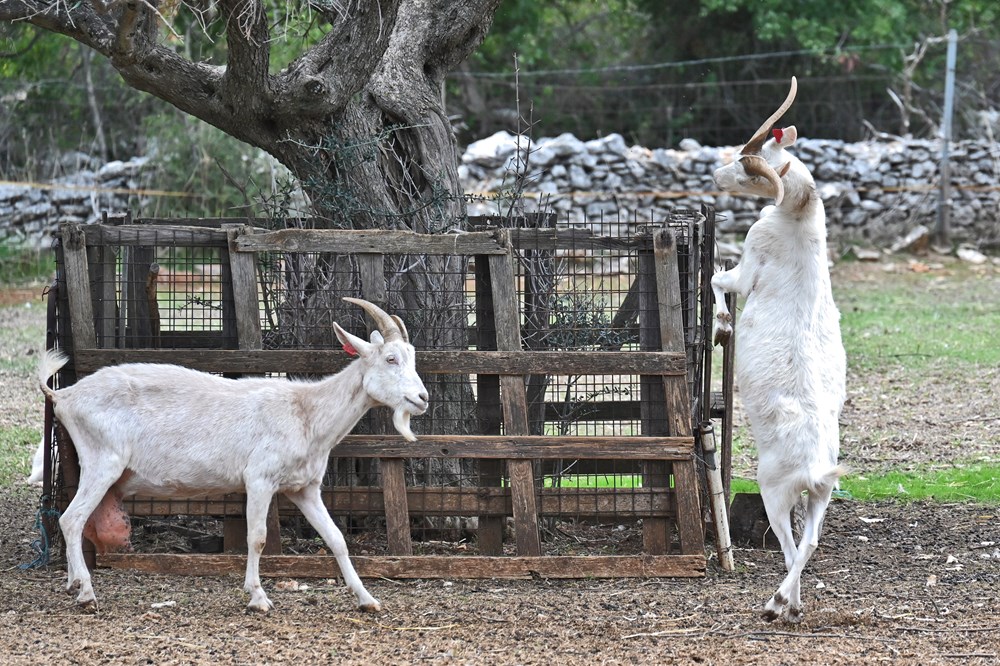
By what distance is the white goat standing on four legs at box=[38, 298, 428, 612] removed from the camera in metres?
5.87

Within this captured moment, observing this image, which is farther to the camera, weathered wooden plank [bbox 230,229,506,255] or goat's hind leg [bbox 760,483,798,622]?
weathered wooden plank [bbox 230,229,506,255]

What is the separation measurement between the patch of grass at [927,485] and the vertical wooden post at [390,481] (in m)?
2.95

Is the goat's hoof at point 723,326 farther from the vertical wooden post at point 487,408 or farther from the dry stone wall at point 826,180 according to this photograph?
the dry stone wall at point 826,180

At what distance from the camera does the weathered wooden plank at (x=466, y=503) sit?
6.57 m

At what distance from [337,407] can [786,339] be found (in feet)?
7.43

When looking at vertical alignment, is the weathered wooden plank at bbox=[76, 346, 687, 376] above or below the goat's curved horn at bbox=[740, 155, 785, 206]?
below

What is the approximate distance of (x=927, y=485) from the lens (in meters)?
8.60

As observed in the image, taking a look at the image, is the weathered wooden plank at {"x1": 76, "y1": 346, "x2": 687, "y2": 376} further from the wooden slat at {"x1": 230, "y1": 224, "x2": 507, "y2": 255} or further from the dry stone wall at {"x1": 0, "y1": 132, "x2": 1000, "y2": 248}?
the dry stone wall at {"x1": 0, "y1": 132, "x2": 1000, "y2": 248}

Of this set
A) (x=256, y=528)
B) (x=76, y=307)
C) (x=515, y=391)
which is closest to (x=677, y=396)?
(x=515, y=391)

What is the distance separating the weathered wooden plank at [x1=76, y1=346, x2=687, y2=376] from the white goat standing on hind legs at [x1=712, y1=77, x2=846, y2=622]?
470 mm

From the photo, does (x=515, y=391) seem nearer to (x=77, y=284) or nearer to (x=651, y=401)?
(x=651, y=401)

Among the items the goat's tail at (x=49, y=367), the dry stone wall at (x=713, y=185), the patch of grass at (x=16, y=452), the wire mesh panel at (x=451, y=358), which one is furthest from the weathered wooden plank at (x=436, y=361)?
the dry stone wall at (x=713, y=185)

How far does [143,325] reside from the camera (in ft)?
23.6

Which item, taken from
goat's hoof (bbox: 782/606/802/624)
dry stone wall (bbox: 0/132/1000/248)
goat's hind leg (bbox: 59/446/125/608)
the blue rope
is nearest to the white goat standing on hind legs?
goat's hoof (bbox: 782/606/802/624)
